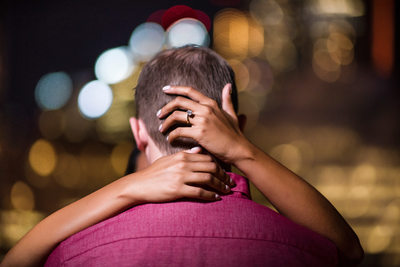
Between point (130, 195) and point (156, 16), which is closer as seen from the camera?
point (130, 195)

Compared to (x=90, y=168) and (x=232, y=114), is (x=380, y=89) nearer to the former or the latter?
(x=90, y=168)

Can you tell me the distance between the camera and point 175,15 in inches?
221

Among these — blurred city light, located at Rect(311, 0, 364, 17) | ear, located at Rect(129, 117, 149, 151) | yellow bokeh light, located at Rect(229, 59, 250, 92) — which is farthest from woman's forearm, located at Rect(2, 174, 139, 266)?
blurred city light, located at Rect(311, 0, 364, 17)

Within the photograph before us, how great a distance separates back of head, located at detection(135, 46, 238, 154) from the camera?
91 cm

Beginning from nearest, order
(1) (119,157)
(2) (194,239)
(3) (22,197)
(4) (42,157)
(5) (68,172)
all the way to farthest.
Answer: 1. (2) (194,239)
2. (3) (22,197)
3. (5) (68,172)
4. (4) (42,157)
5. (1) (119,157)

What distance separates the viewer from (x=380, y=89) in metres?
5.46

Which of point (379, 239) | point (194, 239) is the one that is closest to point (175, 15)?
point (379, 239)

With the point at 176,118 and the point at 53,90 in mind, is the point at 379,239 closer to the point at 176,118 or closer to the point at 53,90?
the point at 176,118

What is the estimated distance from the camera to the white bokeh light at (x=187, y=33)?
5410 millimetres

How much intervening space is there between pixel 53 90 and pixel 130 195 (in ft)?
16.0

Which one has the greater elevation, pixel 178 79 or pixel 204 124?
pixel 178 79

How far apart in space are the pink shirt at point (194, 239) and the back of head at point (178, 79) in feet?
0.65

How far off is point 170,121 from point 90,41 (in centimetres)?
489

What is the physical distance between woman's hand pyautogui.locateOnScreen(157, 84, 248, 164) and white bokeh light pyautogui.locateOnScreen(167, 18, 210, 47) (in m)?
4.62
